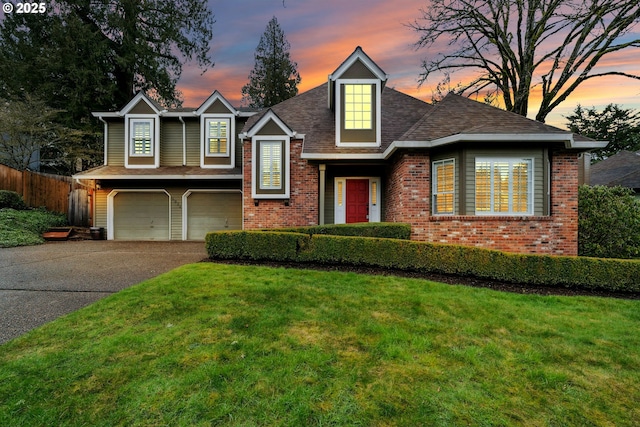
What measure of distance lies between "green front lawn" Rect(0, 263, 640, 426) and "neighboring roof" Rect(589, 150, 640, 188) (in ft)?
56.6

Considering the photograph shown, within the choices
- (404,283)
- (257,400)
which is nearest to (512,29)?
(404,283)

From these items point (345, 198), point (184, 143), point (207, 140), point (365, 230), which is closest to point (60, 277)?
point (365, 230)

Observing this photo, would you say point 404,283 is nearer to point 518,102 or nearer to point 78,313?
point 78,313

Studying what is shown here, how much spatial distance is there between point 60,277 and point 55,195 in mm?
10795

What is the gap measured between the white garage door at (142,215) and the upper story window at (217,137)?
294cm

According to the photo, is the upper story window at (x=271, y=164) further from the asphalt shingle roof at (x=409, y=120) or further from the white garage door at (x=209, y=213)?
the white garage door at (x=209, y=213)

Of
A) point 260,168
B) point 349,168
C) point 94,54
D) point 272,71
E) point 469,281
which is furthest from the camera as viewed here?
point 272,71

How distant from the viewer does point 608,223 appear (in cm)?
807

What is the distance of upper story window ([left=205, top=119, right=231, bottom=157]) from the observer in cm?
1280

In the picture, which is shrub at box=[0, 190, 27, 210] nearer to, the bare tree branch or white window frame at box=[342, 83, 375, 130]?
white window frame at box=[342, 83, 375, 130]

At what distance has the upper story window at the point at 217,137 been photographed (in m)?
A: 12.8

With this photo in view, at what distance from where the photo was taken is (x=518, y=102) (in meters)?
15.3

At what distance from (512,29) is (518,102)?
4.16 meters

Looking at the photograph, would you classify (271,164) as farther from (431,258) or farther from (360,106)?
(431,258)
